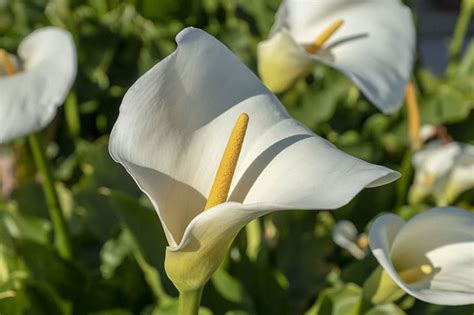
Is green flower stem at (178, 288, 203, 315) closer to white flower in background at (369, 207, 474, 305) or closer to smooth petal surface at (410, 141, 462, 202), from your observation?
white flower in background at (369, 207, 474, 305)

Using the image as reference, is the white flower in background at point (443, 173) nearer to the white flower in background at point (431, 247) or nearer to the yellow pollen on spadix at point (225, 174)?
the white flower in background at point (431, 247)

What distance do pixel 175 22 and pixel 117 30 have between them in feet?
Result: 0.33

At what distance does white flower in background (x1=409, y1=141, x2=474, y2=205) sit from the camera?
2.52 ft

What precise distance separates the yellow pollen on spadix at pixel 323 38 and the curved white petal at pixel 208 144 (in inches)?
9.0

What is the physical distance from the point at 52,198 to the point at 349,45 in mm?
306

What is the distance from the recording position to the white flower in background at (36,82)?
0.54m

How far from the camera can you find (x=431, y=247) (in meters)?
0.49

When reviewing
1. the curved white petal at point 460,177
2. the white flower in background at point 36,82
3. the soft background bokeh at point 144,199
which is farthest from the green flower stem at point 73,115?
the curved white petal at point 460,177

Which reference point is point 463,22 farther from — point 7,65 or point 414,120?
point 7,65

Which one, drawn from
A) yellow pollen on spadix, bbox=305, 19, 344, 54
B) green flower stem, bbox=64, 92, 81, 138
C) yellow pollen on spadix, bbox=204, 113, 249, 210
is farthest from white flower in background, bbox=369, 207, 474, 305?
green flower stem, bbox=64, 92, 81, 138

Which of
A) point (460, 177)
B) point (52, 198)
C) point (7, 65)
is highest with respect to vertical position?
point (7, 65)

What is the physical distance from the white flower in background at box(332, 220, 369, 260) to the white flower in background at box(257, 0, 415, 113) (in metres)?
0.13

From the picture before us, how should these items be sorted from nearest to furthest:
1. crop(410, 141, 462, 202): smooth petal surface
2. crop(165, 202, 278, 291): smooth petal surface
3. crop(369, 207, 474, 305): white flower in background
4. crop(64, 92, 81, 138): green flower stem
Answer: crop(165, 202, 278, 291): smooth petal surface → crop(369, 207, 474, 305): white flower in background → crop(410, 141, 462, 202): smooth petal surface → crop(64, 92, 81, 138): green flower stem

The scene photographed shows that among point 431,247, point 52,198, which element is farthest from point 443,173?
point 52,198
